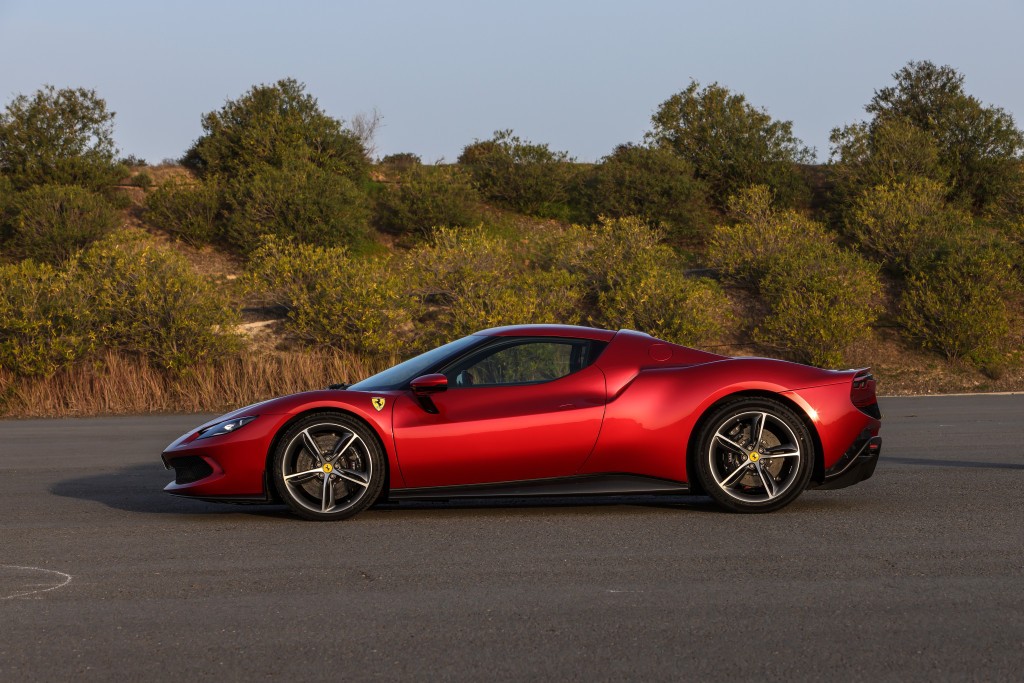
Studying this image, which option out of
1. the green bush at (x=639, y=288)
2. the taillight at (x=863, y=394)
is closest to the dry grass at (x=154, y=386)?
the green bush at (x=639, y=288)

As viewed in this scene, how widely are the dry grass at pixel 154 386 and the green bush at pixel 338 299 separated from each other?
1229mm

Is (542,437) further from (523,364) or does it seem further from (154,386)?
(154,386)

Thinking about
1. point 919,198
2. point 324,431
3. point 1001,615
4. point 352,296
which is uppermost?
point 919,198

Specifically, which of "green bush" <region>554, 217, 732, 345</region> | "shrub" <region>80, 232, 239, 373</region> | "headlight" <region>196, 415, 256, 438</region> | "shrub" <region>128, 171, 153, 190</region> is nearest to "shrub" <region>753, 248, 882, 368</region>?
"green bush" <region>554, 217, 732, 345</region>

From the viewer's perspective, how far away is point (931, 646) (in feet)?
16.2

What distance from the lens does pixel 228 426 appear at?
27.3ft

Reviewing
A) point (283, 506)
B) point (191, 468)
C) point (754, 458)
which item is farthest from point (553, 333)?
point (191, 468)

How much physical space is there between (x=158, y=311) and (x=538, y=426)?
56.0ft

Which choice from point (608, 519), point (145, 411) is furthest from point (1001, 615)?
point (145, 411)

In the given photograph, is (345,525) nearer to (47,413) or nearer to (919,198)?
(47,413)

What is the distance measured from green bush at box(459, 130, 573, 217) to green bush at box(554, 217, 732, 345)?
1133cm

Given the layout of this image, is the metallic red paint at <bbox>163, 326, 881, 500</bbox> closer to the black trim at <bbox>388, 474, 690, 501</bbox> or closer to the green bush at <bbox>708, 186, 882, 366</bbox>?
the black trim at <bbox>388, 474, 690, 501</bbox>

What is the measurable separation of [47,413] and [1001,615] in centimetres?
1875

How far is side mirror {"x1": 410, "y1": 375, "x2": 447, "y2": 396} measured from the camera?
26.7 feet
